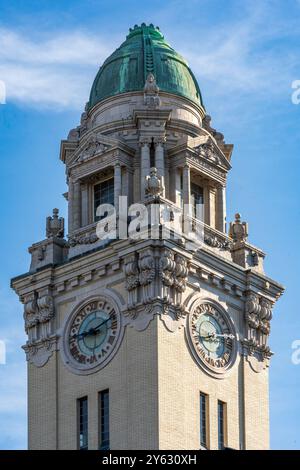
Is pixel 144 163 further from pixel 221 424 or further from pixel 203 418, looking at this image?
pixel 221 424

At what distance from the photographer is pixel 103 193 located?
101 m

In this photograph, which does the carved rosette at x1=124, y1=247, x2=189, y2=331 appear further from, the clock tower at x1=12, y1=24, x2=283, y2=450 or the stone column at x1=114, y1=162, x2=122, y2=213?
the stone column at x1=114, y1=162, x2=122, y2=213

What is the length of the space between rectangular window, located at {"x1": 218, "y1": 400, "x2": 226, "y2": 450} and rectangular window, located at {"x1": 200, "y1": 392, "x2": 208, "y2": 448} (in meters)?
0.93

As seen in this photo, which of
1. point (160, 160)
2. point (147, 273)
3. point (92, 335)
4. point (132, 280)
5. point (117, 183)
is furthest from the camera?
point (160, 160)

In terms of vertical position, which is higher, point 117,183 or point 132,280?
point 117,183

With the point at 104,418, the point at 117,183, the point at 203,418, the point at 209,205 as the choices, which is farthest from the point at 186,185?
the point at 104,418

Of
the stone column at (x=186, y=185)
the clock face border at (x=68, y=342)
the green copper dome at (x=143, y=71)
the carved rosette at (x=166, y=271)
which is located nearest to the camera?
the carved rosette at (x=166, y=271)

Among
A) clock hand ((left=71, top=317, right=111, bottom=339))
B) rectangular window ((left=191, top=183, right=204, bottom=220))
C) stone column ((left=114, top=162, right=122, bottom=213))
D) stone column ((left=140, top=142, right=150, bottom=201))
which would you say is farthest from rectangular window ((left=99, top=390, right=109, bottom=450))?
rectangular window ((left=191, top=183, right=204, bottom=220))

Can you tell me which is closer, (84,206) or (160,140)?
(160,140)

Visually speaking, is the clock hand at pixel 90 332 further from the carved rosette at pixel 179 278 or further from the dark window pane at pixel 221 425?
the dark window pane at pixel 221 425

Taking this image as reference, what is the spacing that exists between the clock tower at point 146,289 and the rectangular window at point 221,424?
63mm

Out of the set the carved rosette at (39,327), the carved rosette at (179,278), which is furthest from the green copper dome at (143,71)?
the carved rosette at (39,327)

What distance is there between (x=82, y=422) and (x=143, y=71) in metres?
16.8

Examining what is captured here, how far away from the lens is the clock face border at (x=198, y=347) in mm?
95750
